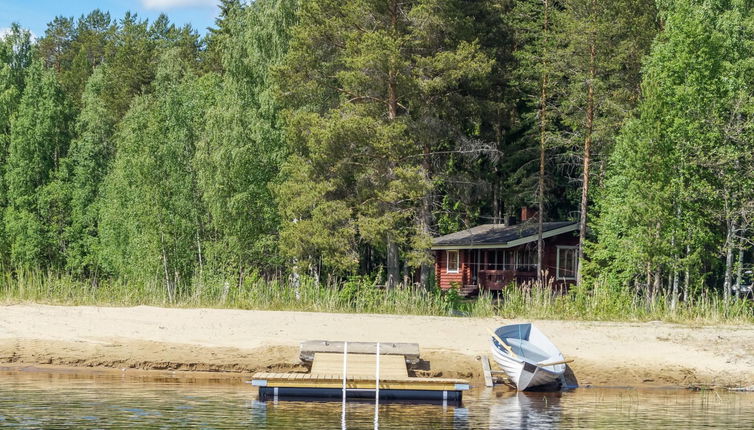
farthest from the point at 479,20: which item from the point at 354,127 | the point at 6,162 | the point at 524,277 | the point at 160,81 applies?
the point at 6,162

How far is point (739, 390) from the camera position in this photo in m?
22.7

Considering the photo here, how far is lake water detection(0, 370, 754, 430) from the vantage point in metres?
16.6

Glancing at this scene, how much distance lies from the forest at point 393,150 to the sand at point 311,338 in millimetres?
3451

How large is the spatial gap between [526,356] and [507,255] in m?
26.0

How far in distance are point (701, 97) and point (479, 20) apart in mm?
10836

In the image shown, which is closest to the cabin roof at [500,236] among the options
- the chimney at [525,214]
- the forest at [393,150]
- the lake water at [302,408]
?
the chimney at [525,214]

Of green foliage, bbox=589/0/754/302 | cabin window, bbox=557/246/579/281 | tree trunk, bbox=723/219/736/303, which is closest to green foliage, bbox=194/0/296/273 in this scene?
green foliage, bbox=589/0/754/302

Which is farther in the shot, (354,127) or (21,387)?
(354,127)

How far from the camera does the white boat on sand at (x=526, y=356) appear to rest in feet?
69.5

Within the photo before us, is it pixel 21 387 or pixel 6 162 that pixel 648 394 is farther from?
pixel 6 162

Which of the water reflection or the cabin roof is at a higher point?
the cabin roof

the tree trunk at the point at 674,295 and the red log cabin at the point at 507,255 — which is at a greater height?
the red log cabin at the point at 507,255

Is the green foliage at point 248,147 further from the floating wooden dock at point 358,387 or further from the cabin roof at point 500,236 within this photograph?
the floating wooden dock at point 358,387

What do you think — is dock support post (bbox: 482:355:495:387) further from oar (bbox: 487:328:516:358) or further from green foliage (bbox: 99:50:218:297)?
green foliage (bbox: 99:50:218:297)
